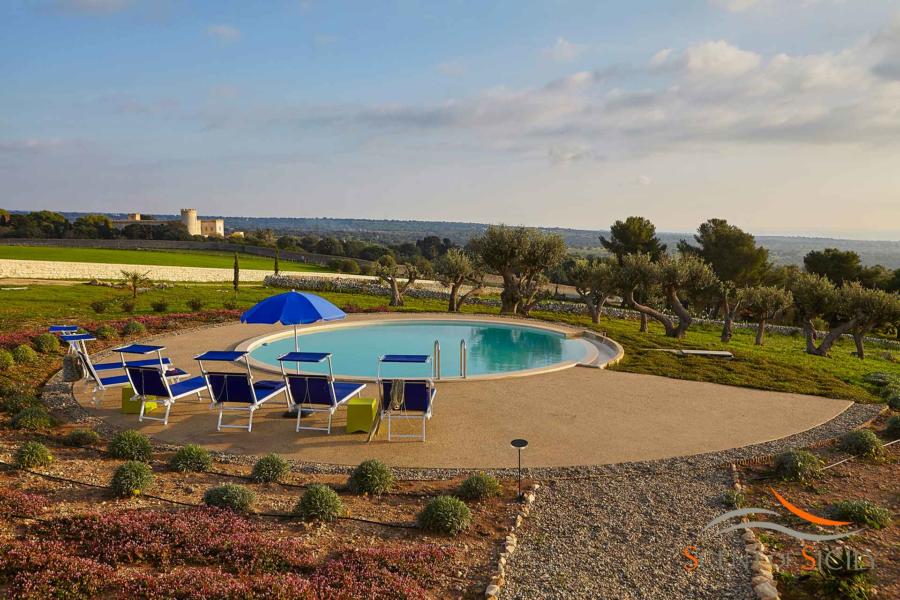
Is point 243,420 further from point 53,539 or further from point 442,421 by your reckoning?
point 53,539

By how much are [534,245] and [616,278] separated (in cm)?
416

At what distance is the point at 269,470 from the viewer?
7.42 metres

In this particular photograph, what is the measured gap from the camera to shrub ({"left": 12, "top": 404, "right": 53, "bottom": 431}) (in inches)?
360

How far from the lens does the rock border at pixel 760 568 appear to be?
5.04 metres

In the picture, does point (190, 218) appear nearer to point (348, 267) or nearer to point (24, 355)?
→ point (348, 267)

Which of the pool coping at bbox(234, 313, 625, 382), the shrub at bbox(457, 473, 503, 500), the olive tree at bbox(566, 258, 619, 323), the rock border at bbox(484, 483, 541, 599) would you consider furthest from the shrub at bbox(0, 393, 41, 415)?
the olive tree at bbox(566, 258, 619, 323)

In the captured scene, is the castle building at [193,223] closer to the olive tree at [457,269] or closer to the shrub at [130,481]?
the olive tree at [457,269]

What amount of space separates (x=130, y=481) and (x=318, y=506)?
2.43 meters

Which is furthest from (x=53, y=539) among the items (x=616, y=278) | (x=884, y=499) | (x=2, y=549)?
(x=616, y=278)

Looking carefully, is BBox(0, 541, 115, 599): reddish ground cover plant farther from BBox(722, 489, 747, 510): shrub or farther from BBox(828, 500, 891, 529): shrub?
BBox(828, 500, 891, 529): shrub

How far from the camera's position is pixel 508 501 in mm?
6977

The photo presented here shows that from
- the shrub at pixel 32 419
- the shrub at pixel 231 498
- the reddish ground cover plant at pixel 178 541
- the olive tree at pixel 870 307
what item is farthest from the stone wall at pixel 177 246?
the reddish ground cover plant at pixel 178 541

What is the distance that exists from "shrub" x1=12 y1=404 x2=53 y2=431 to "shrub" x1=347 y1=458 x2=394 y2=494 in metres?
5.82

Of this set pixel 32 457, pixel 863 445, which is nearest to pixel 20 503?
pixel 32 457
